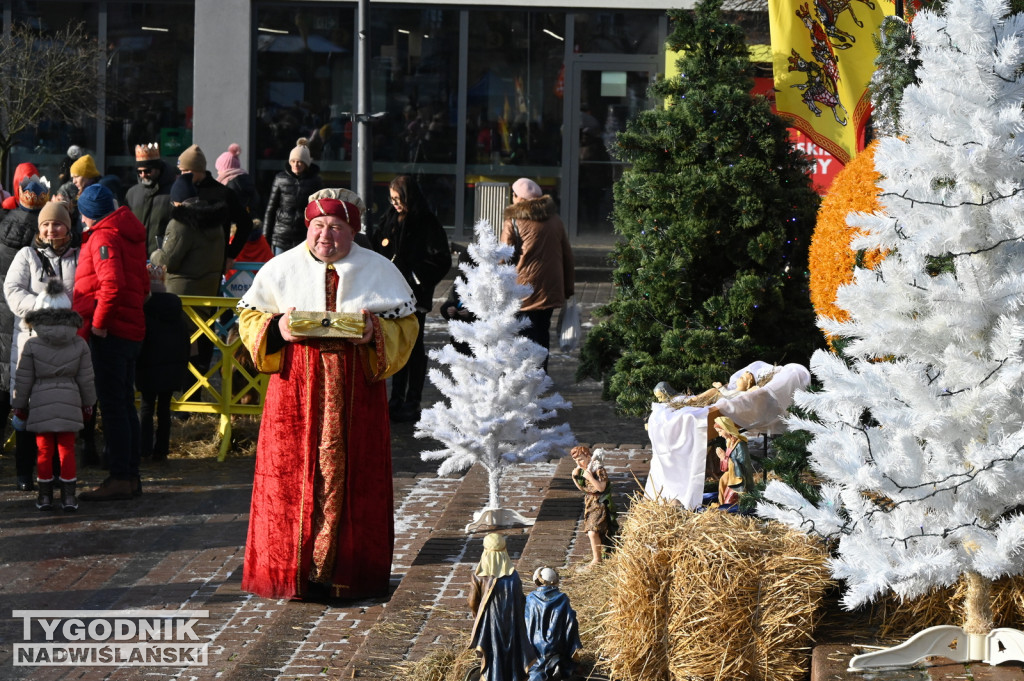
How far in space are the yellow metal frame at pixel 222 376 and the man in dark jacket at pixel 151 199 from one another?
137 cm

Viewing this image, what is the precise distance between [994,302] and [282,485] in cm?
361

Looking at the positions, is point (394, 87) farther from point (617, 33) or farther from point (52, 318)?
point (52, 318)

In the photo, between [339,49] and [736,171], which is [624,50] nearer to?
[339,49]

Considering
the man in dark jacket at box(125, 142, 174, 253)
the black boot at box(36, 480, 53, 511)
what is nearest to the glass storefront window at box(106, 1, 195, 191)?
the man in dark jacket at box(125, 142, 174, 253)

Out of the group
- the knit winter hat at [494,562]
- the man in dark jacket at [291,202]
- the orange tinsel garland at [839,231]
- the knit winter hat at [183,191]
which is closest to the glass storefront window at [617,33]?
the man in dark jacket at [291,202]

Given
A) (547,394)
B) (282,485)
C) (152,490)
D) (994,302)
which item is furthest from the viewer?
(547,394)

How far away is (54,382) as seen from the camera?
8867 millimetres

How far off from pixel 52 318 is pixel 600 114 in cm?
1335

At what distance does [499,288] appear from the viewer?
8430mm

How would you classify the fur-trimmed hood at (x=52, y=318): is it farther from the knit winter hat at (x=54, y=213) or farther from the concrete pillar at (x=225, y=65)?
the concrete pillar at (x=225, y=65)

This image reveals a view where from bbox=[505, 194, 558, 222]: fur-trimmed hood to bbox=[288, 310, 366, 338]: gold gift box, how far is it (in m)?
4.84

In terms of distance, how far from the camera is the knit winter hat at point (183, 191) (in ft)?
37.2

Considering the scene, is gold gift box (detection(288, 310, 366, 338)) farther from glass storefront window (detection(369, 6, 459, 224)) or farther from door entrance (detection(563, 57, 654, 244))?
glass storefront window (detection(369, 6, 459, 224))

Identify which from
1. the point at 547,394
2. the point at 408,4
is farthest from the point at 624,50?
the point at 547,394
